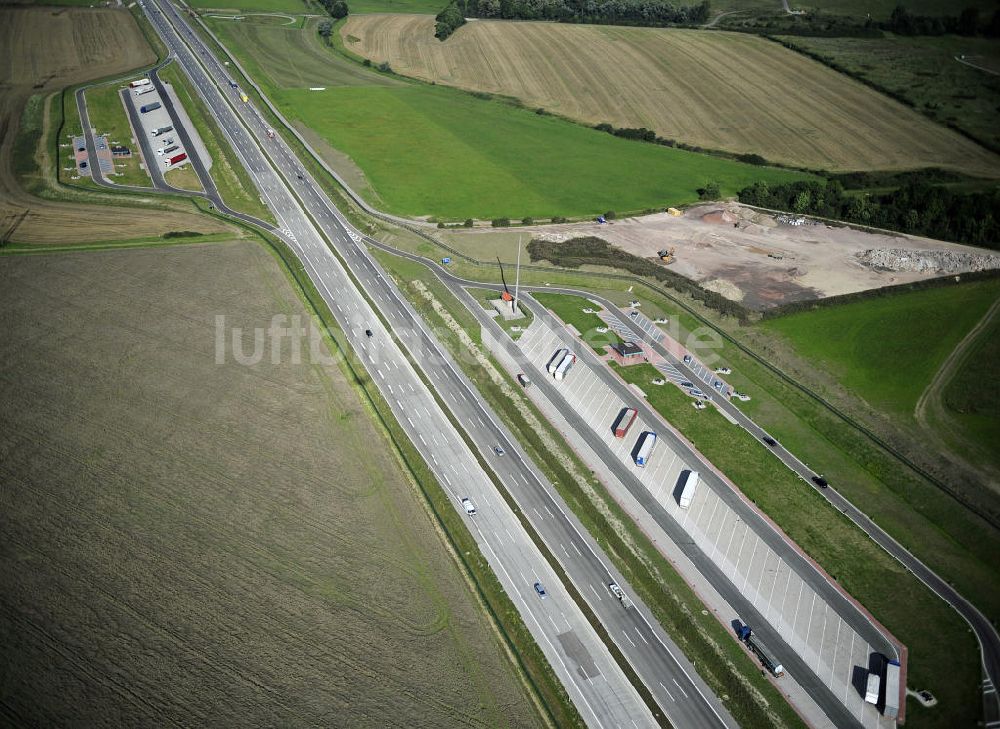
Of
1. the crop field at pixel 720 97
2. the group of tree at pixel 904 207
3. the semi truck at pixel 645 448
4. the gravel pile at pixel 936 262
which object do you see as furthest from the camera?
the crop field at pixel 720 97

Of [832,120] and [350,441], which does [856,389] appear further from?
[832,120]

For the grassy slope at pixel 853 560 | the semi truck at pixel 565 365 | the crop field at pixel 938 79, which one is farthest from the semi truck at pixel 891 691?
the crop field at pixel 938 79

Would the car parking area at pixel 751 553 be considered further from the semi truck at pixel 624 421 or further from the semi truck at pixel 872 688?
the semi truck at pixel 872 688

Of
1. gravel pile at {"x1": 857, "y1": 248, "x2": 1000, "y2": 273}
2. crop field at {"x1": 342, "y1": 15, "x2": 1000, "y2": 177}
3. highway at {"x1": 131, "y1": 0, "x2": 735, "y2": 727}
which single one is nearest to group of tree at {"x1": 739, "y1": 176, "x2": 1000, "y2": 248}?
gravel pile at {"x1": 857, "y1": 248, "x2": 1000, "y2": 273}

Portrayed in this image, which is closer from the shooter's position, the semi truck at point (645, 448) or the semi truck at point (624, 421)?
the semi truck at point (645, 448)

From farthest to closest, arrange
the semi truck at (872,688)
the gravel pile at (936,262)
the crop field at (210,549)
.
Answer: the gravel pile at (936,262) < the semi truck at (872,688) < the crop field at (210,549)

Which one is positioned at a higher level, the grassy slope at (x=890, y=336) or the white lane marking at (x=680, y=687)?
the grassy slope at (x=890, y=336)
